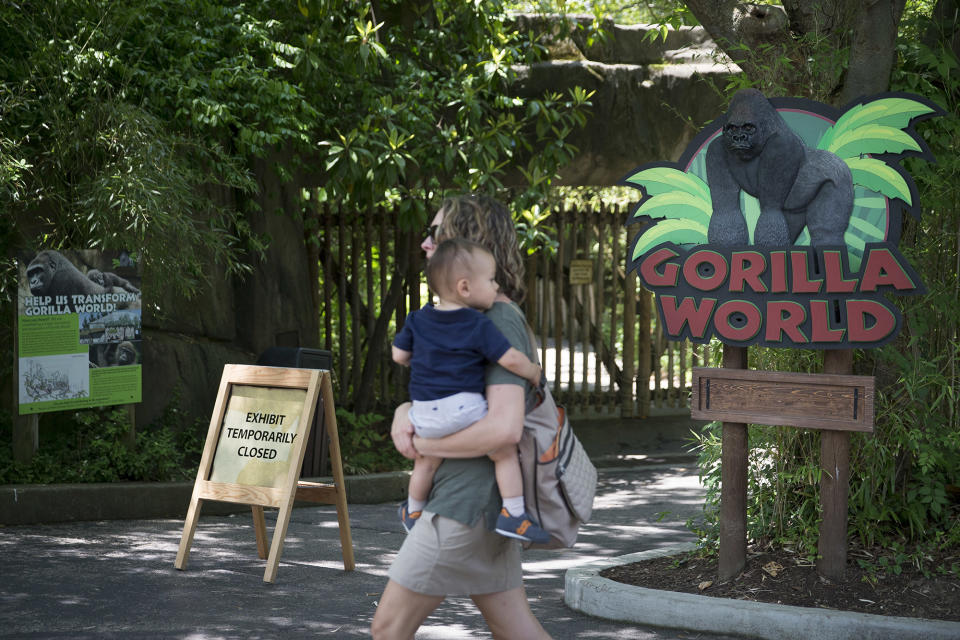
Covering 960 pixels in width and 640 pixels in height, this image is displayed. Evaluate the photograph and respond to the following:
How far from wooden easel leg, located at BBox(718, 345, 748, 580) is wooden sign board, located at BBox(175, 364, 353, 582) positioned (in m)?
2.08

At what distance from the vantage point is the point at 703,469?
5.80 meters

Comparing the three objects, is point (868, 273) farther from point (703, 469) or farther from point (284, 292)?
point (284, 292)

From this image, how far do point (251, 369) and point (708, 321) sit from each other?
8.49 feet

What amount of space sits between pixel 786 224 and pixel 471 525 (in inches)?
99.7

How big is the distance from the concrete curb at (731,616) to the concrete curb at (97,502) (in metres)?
3.47

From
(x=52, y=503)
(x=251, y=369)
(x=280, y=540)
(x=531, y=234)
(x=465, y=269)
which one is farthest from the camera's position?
(x=531, y=234)

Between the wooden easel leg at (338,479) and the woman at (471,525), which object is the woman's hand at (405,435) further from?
the wooden easel leg at (338,479)

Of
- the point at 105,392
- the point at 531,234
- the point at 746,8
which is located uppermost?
the point at 746,8

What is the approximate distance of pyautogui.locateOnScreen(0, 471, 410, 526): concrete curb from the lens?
23.5 ft

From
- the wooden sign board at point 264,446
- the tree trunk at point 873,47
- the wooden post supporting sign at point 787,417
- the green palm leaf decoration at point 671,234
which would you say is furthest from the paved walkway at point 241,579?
the tree trunk at point 873,47

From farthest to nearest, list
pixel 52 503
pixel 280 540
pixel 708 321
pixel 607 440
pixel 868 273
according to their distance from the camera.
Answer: pixel 607 440 < pixel 52 503 < pixel 280 540 < pixel 708 321 < pixel 868 273

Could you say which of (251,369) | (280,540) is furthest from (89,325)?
(280,540)

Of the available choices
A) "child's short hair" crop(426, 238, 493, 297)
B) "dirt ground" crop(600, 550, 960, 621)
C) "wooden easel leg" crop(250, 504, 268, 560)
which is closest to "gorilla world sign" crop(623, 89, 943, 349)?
"dirt ground" crop(600, 550, 960, 621)

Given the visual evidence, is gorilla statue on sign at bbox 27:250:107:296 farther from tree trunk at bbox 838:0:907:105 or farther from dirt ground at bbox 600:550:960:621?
tree trunk at bbox 838:0:907:105
